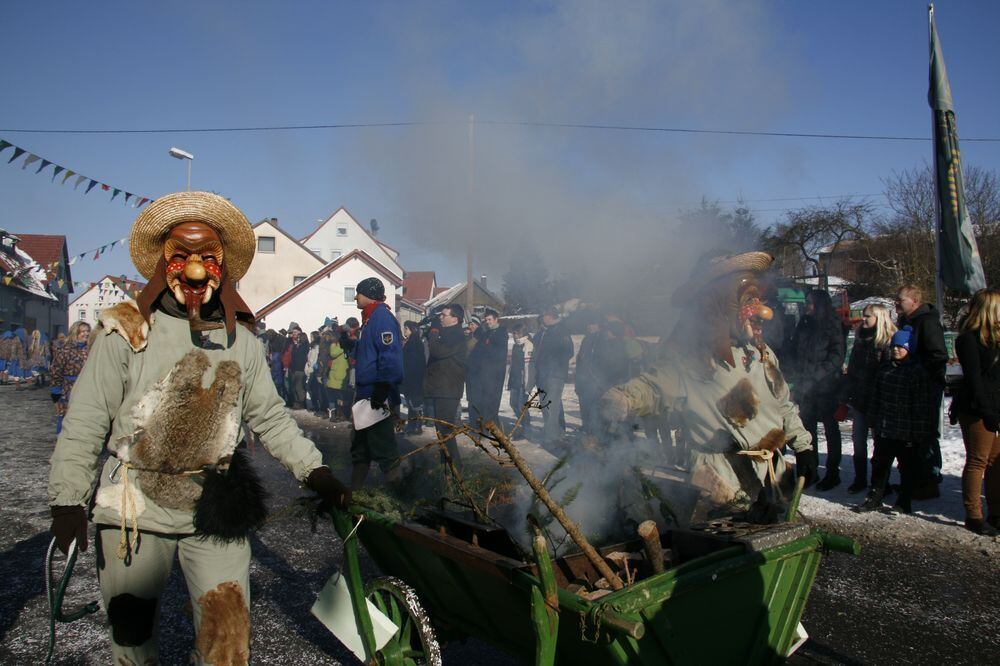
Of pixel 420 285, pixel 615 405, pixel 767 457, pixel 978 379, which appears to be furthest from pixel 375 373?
pixel 420 285

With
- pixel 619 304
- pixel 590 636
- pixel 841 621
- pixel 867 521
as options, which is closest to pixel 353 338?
pixel 619 304

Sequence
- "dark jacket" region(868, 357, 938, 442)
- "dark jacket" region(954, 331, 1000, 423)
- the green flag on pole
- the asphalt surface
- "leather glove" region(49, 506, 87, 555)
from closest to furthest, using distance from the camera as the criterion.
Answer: "leather glove" region(49, 506, 87, 555) < the asphalt surface < "dark jacket" region(954, 331, 1000, 423) < "dark jacket" region(868, 357, 938, 442) < the green flag on pole

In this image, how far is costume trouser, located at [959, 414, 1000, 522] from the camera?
15.4 feet

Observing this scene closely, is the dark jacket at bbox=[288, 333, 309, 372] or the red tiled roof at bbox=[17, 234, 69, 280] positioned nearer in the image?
the dark jacket at bbox=[288, 333, 309, 372]

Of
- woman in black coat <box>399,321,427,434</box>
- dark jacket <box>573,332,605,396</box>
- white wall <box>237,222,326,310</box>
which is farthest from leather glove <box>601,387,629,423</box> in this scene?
white wall <box>237,222,326,310</box>

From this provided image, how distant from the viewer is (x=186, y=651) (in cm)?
318

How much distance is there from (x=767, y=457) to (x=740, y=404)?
10.5 inches

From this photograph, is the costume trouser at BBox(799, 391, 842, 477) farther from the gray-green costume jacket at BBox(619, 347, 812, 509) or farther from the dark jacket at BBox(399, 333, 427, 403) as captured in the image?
the dark jacket at BBox(399, 333, 427, 403)

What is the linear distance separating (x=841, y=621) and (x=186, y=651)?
10.7ft

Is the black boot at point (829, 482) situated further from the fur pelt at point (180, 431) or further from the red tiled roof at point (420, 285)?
the red tiled roof at point (420, 285)

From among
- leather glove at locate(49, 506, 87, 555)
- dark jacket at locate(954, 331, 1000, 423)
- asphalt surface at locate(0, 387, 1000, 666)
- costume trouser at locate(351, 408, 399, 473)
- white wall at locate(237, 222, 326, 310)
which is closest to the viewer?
leather glove at locate(49, 506, 87, 555)

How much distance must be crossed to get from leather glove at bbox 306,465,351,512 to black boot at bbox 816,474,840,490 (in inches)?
200

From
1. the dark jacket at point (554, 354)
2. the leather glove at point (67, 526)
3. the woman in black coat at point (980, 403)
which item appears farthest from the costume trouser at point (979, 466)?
the leather glove at point (67, 526)

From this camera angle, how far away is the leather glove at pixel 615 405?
3094 mm
